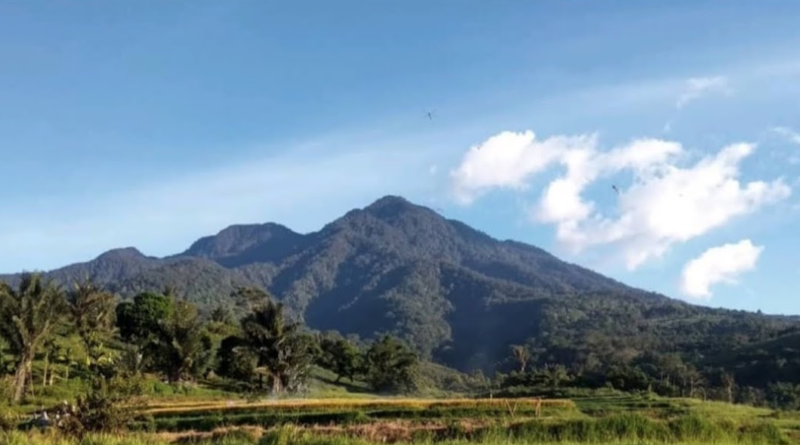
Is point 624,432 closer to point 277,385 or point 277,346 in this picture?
point 277,346

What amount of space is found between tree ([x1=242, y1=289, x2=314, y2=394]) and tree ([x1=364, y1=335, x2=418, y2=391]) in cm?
2992

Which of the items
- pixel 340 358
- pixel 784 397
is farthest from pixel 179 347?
pixel 784 397

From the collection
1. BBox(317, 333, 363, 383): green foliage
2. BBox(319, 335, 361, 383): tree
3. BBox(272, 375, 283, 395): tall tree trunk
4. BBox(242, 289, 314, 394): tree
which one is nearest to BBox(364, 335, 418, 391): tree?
BBox(317, 333, 363, 383): green foliage

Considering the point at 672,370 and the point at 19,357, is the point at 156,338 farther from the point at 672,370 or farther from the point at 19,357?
the point at 672,370

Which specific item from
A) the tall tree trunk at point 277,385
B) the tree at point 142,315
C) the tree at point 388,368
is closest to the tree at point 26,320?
the tall tree trunk at point 277,385

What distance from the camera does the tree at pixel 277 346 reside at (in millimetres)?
67000

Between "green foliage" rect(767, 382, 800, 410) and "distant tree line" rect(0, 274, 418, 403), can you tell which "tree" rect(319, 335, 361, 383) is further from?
"green foliage" rect(767, 382, 800, 410)

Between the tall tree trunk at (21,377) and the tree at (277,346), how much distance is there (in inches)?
677

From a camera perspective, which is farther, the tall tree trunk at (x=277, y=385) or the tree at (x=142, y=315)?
the tree at (x=142, y=315)

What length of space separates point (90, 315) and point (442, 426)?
154ft

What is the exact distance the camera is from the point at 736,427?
86.6 ft

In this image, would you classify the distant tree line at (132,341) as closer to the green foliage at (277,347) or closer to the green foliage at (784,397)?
the green foliage at (277,347)

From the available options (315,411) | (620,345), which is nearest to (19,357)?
(315,411)

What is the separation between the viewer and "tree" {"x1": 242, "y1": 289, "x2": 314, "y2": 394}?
67.0 m
